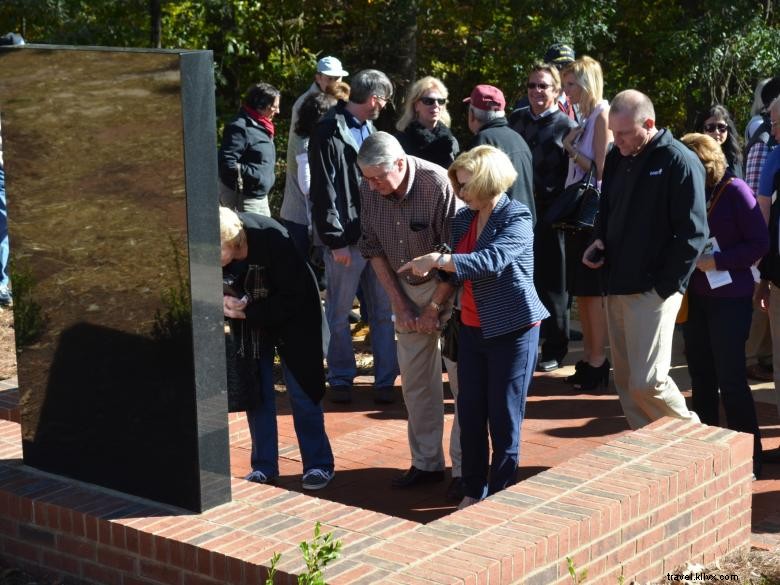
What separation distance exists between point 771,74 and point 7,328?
8572mm

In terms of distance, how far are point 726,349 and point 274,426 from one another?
7.50 feet

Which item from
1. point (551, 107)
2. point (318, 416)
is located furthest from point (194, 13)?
point (318, 416)

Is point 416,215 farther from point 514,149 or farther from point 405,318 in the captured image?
point 514,149

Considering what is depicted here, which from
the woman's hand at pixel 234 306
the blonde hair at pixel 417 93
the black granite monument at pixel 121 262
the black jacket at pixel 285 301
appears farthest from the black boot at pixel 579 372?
the black granite monument at pixel 121 262

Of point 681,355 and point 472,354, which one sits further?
point 681,355

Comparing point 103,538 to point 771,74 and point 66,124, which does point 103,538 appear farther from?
point 771,74

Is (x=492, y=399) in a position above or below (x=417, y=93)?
below

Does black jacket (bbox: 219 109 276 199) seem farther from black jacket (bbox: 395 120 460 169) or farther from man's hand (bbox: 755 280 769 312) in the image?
man's hand (bbox: 755 280 769 312)

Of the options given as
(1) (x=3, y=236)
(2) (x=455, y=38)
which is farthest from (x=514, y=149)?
(2) (x=455, y=38)

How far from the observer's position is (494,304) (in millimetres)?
5203

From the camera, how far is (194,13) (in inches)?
599

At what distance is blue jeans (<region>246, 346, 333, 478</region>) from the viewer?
5.86 metres

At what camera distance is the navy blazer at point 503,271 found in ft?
16.8

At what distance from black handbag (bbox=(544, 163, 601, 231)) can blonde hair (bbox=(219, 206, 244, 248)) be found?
2.82 m
